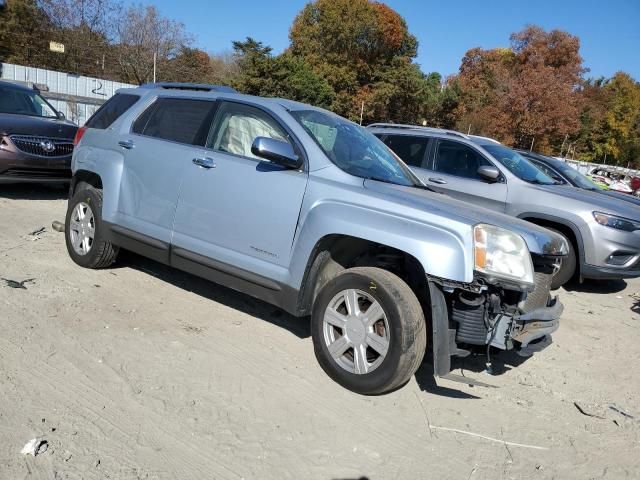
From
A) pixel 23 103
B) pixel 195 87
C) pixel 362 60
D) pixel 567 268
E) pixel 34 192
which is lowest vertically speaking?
pixel 34 192

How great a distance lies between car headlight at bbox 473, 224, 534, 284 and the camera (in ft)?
10.6

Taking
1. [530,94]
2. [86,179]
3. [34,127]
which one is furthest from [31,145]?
[530,94]

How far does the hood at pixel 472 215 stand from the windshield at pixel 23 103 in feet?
25.2

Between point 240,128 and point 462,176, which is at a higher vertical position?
point 240,128

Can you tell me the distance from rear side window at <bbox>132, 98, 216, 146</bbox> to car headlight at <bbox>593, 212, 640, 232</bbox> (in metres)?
4.82

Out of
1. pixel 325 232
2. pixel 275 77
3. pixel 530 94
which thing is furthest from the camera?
pixel 275 77

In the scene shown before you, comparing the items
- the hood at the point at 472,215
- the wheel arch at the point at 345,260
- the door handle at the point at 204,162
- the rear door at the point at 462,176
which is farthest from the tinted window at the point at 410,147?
the wheel arch at the point at 345,260

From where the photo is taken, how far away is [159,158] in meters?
4.71

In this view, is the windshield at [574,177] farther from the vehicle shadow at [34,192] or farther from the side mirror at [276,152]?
the vehicle shadow at [34,192]

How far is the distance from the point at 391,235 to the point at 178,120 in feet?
8.00

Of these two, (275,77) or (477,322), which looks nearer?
(477,322)

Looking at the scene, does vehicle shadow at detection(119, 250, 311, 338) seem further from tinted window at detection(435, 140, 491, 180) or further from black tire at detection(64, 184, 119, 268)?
tinted window at detection(435, 140, 491, 180)

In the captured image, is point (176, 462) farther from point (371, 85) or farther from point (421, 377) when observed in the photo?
point (371, 85)

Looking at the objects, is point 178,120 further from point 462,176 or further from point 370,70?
point 370,70
